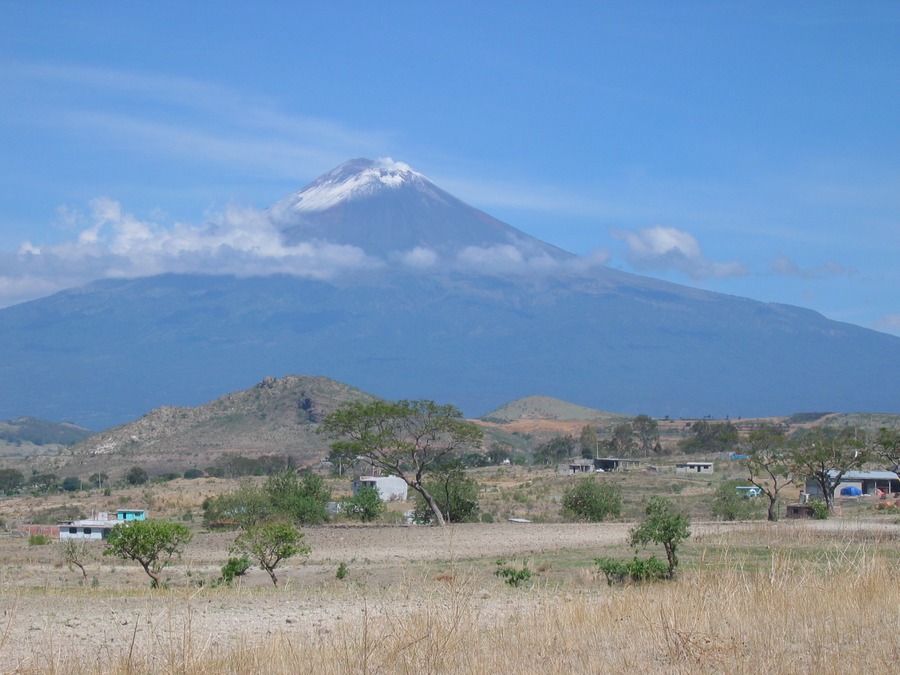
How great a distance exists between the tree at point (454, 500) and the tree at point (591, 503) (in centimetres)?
430

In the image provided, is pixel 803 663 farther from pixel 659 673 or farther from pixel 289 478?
pixel 289 478

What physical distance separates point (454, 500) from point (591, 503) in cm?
603

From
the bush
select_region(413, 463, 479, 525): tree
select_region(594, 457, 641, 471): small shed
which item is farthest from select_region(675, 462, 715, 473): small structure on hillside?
the bush

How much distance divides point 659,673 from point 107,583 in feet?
70.6

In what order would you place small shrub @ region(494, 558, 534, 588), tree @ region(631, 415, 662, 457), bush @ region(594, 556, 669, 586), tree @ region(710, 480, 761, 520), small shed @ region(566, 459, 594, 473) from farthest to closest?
tree @ region(631, 415, 662, 457) → small shed @ region(566, 459, 594, 473) → tree @ region(710, 480, 761, 520) → small shrub @ region(494, 558, 534, 588) → bush @ region(594, 556, 669, 586)

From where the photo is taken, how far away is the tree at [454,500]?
44.6 meters

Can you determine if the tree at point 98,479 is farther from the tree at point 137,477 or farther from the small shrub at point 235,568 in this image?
the small shrub at point 235,568

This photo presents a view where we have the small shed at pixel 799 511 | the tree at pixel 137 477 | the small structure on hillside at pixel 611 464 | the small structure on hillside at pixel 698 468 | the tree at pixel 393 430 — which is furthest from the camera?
the small structure on hillside at pixel 611 464

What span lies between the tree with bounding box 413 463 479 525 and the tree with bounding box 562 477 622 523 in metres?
4.30

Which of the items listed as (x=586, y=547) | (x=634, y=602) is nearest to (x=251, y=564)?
(x=586, y=547)

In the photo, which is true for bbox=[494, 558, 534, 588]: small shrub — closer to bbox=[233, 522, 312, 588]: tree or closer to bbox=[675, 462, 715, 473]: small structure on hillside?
bbox=[233, 522, 312, 588]: tree

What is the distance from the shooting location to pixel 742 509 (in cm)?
4197

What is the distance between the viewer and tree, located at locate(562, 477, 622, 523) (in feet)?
148

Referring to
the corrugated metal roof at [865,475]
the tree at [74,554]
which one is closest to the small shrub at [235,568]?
the tree at [74,554]
